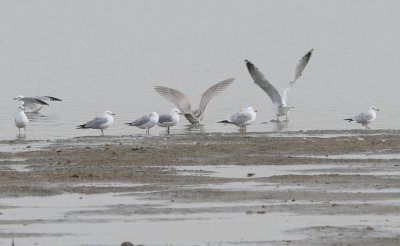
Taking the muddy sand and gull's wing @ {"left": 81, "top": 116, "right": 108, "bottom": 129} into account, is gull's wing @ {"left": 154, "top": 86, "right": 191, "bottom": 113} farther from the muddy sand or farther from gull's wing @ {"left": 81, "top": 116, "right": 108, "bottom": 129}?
→ the muddy sand

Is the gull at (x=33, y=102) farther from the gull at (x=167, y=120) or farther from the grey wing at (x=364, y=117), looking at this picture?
the grey wing at (x=364, y=117)

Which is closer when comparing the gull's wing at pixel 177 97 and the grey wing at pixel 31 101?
the gull's wing at pixel 177 97

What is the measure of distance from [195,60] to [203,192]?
43.3 metres

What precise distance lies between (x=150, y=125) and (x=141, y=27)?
216 ft

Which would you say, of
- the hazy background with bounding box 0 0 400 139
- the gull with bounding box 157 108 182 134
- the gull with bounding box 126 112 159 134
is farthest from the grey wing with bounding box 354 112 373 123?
the gull with bounding box 126 112 159 134

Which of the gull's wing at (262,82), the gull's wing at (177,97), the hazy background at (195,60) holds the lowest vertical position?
the gull's wing at (177,97)

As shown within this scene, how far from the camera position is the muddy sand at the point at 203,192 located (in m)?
13.1

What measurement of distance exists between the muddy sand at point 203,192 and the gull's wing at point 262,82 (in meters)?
5.84

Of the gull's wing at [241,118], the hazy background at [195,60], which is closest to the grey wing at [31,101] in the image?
the hazy background at [195,60]

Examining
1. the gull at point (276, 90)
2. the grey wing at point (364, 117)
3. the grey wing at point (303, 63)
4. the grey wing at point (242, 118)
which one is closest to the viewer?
the grey wing at point (242, 118)

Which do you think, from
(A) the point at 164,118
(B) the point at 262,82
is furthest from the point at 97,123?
(B) the point at 262,82

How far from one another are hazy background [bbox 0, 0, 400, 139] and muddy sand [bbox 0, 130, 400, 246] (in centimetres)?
618

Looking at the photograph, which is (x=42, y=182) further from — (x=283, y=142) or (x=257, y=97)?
(x=257, y=97)

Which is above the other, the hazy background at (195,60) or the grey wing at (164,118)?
the hazy background at (195,60)
